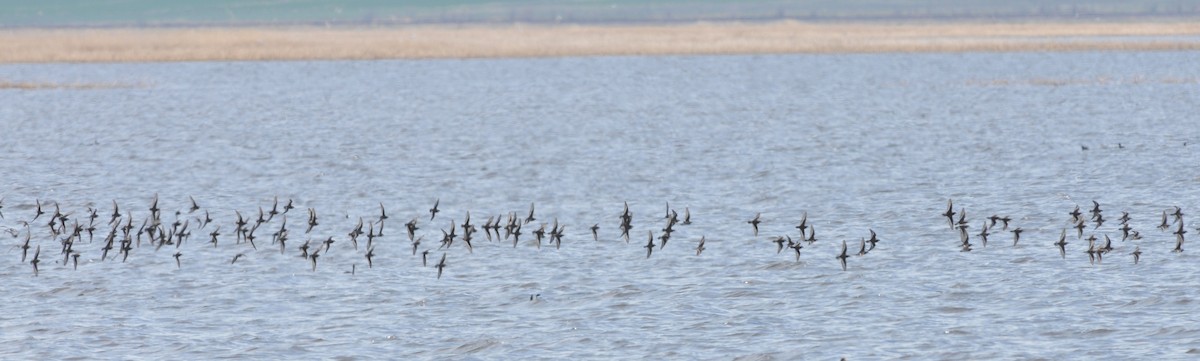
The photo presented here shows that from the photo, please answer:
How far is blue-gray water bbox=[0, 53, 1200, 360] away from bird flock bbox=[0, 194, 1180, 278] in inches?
6.9

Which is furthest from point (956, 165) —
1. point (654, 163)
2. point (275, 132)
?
point (275, 132)

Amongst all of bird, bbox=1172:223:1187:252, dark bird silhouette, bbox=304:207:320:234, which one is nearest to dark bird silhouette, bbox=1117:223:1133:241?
bird, bbox=1172:223:1187:252

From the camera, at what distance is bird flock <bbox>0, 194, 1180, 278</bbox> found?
857 inches

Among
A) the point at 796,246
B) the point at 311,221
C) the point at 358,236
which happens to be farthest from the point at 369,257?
the point at 796,246

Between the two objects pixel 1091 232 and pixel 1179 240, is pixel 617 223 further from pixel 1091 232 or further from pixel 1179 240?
pixel 1179 240

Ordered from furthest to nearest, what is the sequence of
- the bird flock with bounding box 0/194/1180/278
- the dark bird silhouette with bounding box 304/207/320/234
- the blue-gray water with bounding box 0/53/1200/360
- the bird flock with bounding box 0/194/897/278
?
the dark bird silhouette with bounding box 304/207/320/234 < the bird flock with bounding box 0/194/897/278 < the bird flock with bounding box 0/194/1180/278 < the blue-gray water with bounding box 0/53/1200/360

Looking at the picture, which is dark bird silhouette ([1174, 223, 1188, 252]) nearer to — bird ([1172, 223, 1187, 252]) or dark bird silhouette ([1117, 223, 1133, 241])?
bird ([1172, 223, 1187, 252])

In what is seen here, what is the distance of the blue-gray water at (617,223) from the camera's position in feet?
55.9

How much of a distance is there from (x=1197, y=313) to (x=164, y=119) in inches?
1704

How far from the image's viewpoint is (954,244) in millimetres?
22594

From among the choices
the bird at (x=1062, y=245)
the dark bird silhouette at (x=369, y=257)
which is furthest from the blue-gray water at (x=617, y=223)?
the bird at (x=1062, y=245)

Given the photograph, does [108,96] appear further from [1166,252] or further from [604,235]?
[1166,252]

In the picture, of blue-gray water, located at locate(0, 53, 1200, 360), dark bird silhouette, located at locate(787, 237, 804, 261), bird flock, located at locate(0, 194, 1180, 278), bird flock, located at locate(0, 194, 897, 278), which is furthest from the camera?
bird flock, located at locate(0, 194, 897, 278)

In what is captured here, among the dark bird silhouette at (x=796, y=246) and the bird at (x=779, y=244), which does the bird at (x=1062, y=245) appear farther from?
the bird at (x=779, y=244)
